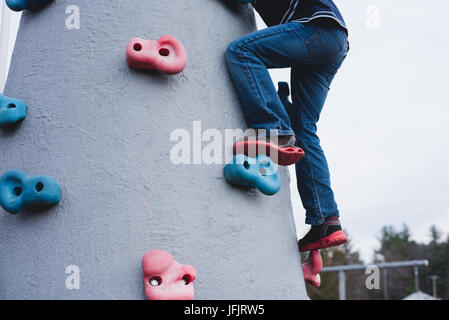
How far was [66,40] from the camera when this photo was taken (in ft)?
9.95

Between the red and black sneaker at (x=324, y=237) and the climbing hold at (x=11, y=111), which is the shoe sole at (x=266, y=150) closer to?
the red and black sneaker at (x=324, y=237)

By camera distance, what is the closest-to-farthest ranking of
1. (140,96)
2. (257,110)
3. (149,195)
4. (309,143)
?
(149,195) → (140,96) → (257,110) → (309,143)

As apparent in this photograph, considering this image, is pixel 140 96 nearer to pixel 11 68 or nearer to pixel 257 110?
pixel 257 110

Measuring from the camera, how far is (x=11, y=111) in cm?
291

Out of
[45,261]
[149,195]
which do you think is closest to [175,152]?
[149,195]

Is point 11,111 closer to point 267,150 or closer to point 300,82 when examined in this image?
point 267,150

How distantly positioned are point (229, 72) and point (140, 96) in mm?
596

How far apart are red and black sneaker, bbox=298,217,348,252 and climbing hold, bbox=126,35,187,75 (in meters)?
1.25

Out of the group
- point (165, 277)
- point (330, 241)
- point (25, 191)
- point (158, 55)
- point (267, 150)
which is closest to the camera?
point (165, 277)

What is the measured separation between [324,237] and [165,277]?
109 cm

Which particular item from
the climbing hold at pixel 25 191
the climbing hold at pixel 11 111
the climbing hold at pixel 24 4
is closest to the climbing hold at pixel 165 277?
the climbing hold at pixel 25 191

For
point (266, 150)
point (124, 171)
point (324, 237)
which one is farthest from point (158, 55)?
point (324, 237)
